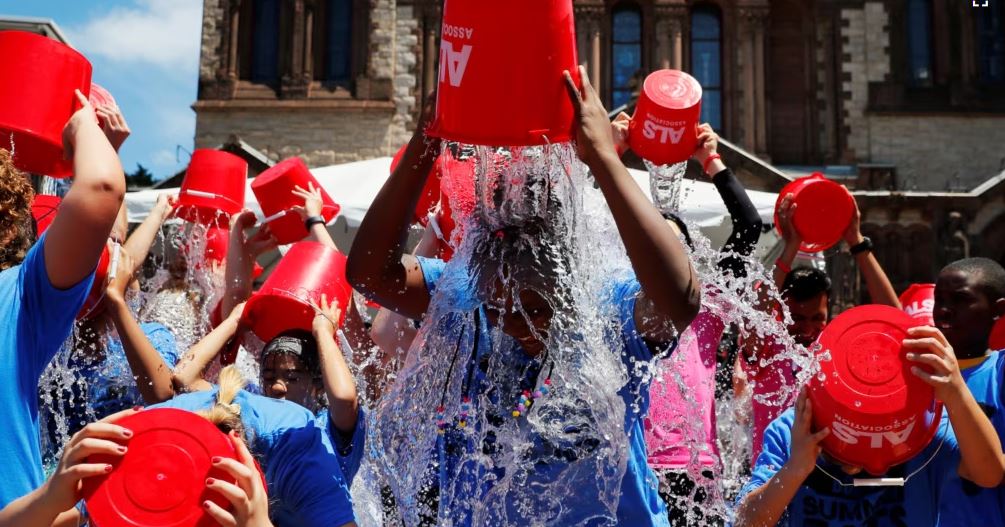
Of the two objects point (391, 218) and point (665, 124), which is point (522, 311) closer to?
point (391, 218)

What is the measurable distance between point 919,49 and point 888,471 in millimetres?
20182

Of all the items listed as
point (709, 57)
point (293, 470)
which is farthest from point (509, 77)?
point (709, 57)

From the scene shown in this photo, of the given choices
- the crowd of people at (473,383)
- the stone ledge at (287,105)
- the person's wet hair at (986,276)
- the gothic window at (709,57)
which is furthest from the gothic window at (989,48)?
the crowd of people at (473,383)

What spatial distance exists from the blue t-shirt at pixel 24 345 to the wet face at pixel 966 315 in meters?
2.70

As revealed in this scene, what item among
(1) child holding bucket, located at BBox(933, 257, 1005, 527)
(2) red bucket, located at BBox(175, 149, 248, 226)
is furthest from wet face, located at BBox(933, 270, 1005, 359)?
(2) red bucket, located at BBox(175, 149, 248, 226)

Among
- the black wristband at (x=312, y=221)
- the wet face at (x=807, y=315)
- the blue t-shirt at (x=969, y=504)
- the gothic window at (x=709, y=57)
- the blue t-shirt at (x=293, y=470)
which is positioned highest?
the gothic window at (x=709, y=57)

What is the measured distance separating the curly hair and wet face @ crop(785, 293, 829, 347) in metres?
3.14

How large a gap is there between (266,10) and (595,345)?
21.0 metres

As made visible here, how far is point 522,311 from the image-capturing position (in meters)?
2.24

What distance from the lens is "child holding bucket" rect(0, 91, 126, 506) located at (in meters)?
2.01

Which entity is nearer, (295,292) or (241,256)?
(295,292)

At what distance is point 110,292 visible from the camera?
313 centimetres

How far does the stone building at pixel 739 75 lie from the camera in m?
20.2

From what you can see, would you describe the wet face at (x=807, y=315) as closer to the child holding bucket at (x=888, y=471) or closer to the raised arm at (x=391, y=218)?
the child holding bucket at (x=888, y=471)
